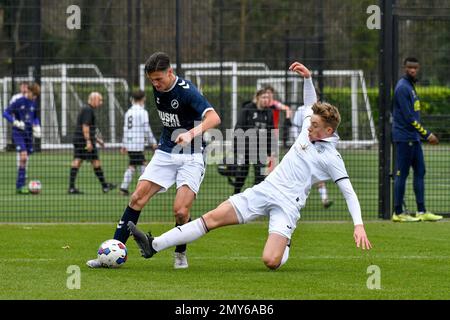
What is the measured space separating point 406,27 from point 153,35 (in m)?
4.00

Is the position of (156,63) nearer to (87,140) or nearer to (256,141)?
(256,141)

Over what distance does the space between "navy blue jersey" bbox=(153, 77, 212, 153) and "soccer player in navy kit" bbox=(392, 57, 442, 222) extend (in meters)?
5.40

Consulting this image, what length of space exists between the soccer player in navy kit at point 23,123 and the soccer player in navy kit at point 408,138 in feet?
22.0

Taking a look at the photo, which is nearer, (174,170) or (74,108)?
(174,170)

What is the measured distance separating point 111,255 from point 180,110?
1.64 metres

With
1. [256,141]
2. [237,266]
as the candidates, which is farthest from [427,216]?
[237,266]

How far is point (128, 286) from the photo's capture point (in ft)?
30.9

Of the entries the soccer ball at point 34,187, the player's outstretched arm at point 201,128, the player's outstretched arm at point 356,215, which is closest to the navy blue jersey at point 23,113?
the soccer ball at point 34,187

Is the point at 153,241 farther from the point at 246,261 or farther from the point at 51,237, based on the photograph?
the point at 51,237

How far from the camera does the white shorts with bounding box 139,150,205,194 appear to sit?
11.1 m

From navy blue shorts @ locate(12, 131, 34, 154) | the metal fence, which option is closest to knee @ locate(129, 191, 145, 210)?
the metal fence

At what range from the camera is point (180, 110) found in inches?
436

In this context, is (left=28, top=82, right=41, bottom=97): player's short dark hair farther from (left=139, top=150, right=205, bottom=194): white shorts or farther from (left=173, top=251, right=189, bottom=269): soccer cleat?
(left=173, top=251, right=189, bottom=269): soccer cleat
